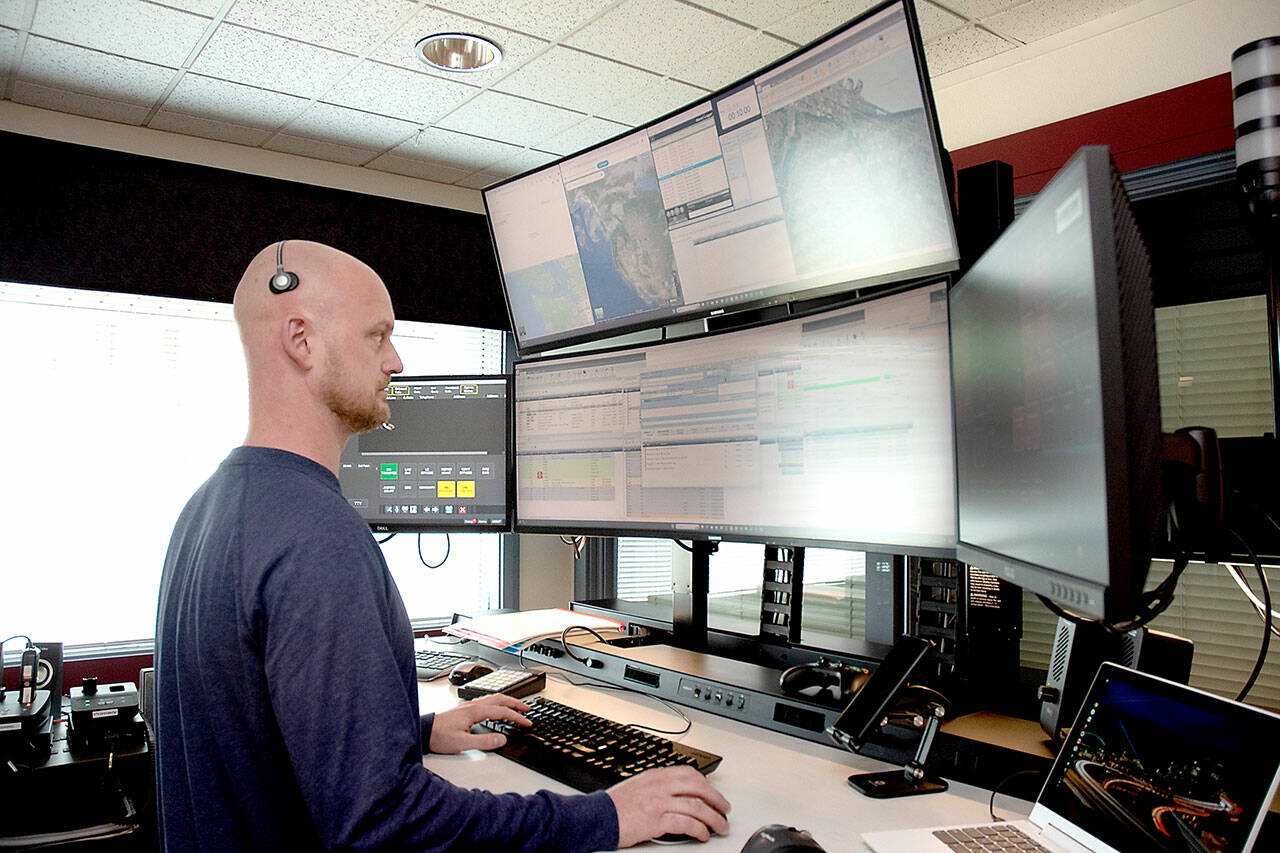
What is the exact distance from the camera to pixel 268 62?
297 centimetres

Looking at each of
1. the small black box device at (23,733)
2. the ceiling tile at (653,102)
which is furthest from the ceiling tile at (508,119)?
the small black box device at (23,733)

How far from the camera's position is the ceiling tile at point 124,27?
2.61 m

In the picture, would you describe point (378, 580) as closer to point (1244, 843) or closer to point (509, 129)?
point (1244, 843)

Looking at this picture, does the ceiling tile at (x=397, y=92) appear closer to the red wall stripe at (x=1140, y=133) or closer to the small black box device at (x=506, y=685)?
the red wall stripe at (x=1140, y=133)

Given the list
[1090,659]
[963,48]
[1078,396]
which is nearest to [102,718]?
[1090,659]

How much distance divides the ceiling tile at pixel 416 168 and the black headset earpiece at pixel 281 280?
3.04 metres

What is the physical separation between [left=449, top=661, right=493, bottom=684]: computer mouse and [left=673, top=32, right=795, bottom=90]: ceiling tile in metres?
2.13

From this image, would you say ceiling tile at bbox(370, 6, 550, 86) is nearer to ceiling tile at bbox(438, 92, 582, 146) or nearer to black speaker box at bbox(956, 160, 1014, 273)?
ceiling tile at bbox(438, 92, 582, 146)

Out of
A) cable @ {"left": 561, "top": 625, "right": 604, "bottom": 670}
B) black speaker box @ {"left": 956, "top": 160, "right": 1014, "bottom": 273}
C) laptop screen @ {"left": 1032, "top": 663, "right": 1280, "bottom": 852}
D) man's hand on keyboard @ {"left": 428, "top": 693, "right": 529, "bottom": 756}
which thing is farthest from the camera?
cable @ {"left": 561, "top": 625, "right": 604, "bottom": 670}

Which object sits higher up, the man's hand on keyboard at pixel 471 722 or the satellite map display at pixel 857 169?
the satellite map display at pixel 857 169

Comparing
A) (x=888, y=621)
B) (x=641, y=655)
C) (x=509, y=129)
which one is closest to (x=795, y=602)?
(x=888, y=621)

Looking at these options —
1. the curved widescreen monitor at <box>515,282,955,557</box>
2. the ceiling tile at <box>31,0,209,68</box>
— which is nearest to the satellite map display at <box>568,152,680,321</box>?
the curved widescreen monitor at <box>515,282,955,557</box>

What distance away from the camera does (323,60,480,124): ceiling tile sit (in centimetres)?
308

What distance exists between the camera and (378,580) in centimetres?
94
